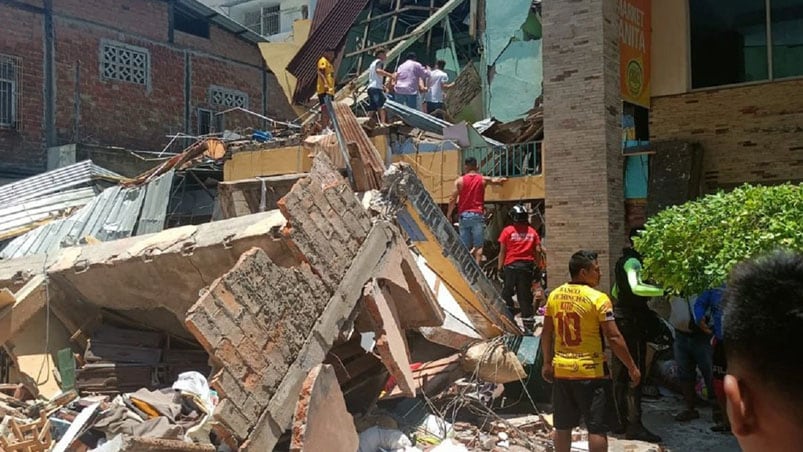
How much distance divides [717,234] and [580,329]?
1119 millimetres

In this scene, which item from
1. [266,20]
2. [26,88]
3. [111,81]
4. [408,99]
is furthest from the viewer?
[266,20]

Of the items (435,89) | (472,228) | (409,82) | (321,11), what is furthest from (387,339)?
(321,11)

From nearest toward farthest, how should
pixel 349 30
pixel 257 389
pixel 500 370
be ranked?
pixel 257 389
pixel 500 370
pixel 349 30

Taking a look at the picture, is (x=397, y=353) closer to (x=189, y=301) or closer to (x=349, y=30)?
(x=189, y=301)

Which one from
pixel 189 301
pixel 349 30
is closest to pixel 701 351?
pixel 189 301

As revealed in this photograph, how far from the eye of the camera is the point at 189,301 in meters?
6.55

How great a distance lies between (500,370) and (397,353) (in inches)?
60.9

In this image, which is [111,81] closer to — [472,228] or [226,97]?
[226,97]

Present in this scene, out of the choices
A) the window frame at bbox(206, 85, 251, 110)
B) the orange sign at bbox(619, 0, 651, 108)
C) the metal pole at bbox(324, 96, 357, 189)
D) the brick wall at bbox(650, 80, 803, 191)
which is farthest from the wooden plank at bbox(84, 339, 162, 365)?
the window frame at bbox(206, 85, 251, 110)

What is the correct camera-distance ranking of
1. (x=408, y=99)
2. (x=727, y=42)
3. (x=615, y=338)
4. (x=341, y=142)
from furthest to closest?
(x=408, y=99)
(x=341, y=142)
(x=727, y=42)
(x=615, y=338)

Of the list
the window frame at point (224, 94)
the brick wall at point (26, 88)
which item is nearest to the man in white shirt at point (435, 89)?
the window frame at point (224, 94)

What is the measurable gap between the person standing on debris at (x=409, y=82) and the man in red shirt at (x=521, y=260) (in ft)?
18.1

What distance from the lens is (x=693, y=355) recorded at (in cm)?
681

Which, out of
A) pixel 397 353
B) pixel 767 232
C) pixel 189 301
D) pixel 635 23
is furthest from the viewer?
pixel 635 23
